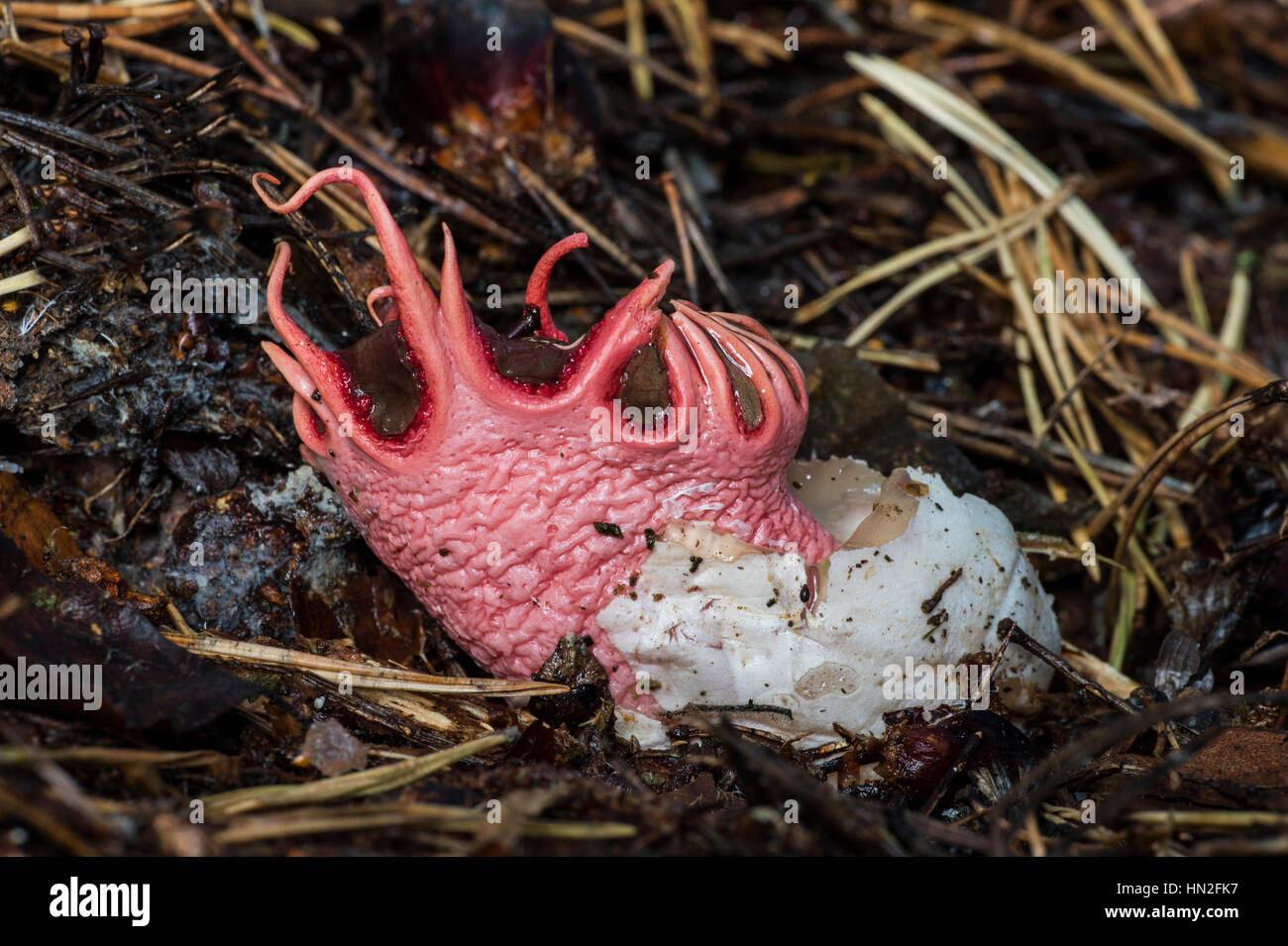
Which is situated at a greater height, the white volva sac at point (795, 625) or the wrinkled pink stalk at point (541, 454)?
the wrinkled pink stalk at point (541, 454)

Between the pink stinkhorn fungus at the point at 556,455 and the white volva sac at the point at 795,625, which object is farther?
the white volva sac at the point at 795,625

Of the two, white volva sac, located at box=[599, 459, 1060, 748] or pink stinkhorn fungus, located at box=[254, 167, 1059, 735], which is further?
white volva sac, located at box=[599, 459, 1060, 748]

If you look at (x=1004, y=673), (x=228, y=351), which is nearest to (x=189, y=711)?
(x=228, y=351)

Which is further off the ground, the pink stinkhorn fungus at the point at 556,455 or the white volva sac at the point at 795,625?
the pink stinkhorn fungus at the point at 556,455

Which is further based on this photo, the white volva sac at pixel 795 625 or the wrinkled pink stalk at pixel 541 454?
the white volva sac at pixel 795 625

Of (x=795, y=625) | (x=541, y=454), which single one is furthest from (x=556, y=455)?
(x=795, y=625)

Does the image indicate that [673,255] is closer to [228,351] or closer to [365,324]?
[365,324]
